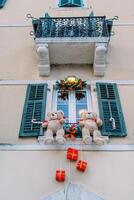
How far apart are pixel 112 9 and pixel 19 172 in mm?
6644

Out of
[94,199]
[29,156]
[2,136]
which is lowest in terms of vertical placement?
[94,199]

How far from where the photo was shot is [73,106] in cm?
789

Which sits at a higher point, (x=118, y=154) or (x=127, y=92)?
(x=127, y=92)

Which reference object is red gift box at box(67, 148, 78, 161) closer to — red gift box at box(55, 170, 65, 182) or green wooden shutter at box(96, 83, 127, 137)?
red gift box at box(55, 170, 65, 182)

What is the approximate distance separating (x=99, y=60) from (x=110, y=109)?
150 centimetres

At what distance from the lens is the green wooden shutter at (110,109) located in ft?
23.1

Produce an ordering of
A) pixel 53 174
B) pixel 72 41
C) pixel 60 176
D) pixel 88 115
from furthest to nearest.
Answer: pixel 72 41
pixel 88 115
pixel 53 174
pixel 60 176

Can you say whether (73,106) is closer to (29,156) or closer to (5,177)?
(29,156)

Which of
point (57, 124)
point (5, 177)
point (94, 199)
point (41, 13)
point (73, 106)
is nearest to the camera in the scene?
point (94, 199)

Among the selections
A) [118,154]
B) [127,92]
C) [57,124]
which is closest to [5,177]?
[57,124]

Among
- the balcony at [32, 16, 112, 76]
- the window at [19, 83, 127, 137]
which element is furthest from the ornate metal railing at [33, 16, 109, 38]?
the window at [19, 83, 127, 137]

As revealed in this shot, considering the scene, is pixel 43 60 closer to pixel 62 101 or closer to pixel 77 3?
pixel 62 101

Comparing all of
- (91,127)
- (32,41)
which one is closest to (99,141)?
(91,127)

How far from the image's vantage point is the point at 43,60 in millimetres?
8500
